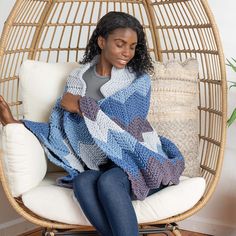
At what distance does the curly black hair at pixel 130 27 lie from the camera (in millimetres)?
1767

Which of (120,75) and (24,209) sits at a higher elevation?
(120,75)

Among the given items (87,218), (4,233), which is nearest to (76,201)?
(87,218)

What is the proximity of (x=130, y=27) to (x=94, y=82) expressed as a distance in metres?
0.24

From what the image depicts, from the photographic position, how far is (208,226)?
2.34m

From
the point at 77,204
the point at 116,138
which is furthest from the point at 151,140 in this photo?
the point at 77,204

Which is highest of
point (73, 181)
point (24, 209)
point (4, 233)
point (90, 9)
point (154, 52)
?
point (90, 9)

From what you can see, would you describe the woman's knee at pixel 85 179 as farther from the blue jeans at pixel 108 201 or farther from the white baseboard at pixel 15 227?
the white baseboard at pixel 15 227

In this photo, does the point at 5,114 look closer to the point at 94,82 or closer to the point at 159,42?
the point at 94,82

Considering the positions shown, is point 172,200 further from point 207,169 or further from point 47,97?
point 47,97

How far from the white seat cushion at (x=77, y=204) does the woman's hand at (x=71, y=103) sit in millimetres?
288

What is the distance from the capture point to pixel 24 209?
1.63 m

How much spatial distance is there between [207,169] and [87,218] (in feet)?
1.87

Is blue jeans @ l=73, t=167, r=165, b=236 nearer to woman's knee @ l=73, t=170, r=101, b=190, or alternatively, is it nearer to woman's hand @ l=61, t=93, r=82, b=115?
woman's knee @ l=73, t=170, r=101, b=190

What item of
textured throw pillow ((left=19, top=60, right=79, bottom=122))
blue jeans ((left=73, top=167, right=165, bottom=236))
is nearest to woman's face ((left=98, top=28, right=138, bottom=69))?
textured throw pillow ((left=19, top=60, right=79, bottom=122))
